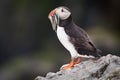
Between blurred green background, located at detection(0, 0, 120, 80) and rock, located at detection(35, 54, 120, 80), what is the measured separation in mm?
16240

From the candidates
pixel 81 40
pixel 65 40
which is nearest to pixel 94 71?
pixel 81 40

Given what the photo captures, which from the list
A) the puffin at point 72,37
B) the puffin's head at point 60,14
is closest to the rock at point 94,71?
the puffin at point 72,37

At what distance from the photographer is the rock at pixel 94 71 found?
13094mm

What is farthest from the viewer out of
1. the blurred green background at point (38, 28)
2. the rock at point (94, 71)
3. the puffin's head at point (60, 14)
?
the blurred green background at point (38, 28)

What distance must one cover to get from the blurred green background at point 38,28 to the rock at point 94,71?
1624 cm

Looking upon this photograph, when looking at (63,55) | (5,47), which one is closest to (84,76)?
(63,55)

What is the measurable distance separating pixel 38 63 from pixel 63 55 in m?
1.10

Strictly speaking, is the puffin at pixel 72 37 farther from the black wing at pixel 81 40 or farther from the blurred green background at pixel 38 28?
the blurred green background at pixel 38 28

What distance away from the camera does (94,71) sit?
13.3 metres

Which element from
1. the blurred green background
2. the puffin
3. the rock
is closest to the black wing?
the puffin

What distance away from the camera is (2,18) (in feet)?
112

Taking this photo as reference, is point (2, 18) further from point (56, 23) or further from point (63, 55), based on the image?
point (56, 23)

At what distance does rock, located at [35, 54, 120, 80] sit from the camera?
13.1 meters

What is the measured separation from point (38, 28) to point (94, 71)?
20.9 m
